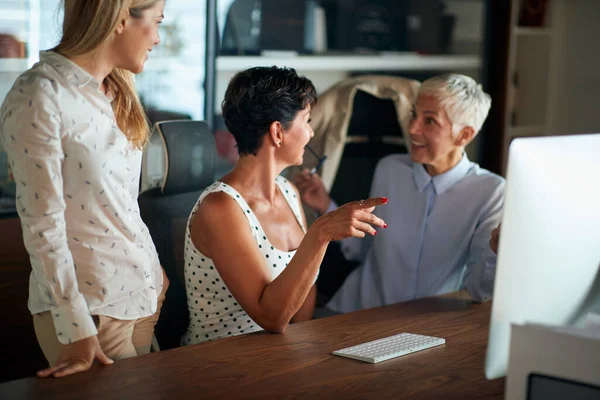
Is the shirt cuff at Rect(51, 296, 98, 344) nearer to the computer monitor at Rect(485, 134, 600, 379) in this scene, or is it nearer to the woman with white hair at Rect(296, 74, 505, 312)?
the computer monitor at Rect(485, 134, 600, 379)

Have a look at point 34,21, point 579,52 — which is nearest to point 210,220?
point 34,21

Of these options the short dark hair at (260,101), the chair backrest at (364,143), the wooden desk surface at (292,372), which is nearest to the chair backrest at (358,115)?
the chair backrest at (364,143)

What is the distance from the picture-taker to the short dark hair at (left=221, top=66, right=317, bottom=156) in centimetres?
204

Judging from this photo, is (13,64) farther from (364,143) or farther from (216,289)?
(216,289)

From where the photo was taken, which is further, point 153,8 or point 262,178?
point 262,178

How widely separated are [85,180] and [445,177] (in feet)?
4.24

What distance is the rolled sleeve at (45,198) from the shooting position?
4.76ft

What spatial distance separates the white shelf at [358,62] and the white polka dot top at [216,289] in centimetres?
183

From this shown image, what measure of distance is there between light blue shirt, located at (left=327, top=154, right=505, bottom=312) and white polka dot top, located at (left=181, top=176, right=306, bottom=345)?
1.97 feet

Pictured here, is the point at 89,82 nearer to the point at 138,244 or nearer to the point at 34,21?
the point at 138,244

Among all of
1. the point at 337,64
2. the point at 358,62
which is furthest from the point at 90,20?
the point at 358,62

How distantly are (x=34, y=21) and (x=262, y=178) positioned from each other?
145cm

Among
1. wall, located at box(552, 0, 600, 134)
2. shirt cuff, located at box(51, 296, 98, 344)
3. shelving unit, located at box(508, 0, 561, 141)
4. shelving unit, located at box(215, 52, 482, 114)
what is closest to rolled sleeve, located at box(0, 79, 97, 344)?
shirt cuff, located at box(51, 296, 98, 344)

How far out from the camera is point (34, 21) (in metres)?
3.08
